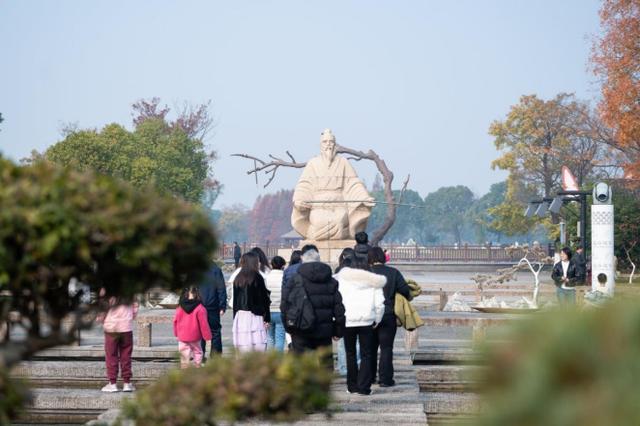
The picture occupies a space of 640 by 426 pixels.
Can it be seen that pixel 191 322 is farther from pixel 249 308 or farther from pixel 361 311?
pixel 361 311

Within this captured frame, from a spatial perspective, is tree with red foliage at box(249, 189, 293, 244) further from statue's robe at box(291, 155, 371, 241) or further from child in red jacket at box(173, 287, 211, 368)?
child in red jacket at box(173, 287, 211, 368)

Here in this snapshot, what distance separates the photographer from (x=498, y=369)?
4.52ft

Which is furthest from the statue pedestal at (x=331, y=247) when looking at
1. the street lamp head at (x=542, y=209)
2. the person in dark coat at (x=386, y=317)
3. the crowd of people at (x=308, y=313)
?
the person in dark coat at (x=386, y=317)

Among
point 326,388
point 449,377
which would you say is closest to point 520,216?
point 449,377

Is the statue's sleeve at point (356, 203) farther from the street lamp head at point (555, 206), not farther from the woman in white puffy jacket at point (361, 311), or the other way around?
the woman in white puffy jacket at point (361, 311)

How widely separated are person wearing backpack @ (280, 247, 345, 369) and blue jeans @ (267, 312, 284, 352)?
6.92 feet

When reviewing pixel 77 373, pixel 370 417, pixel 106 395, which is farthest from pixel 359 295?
pixel 77 373

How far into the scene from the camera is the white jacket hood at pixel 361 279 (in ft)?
37.6

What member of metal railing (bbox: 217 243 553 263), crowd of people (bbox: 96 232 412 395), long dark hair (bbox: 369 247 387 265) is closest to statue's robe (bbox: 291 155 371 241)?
crowd of people (bbox: 96 232 412 395)

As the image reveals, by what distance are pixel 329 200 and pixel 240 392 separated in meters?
23.1

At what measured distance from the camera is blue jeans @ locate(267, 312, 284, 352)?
44.1 ft

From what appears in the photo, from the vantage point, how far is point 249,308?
12000mm

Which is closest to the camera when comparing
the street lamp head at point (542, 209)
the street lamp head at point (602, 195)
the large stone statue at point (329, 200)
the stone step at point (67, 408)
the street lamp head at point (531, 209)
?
the stone step at point (67, 408)

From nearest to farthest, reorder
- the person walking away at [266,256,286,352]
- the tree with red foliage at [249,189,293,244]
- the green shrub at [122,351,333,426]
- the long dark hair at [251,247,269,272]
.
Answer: the green shrub at [122,351,333,426]
the long dark hair at [251,247,269,272]
the person walking away at [266,256,286,352]
the tree with red foliage at [249,189,293,244]
